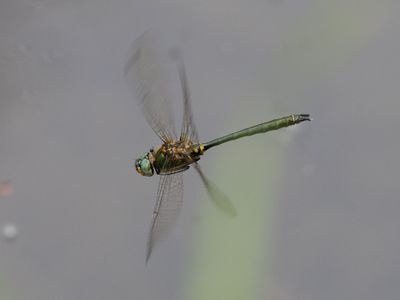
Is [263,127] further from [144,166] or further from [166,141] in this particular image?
[144,166]

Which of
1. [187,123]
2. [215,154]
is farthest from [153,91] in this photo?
[215,154]

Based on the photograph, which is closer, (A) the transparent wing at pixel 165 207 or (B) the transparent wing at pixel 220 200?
(A) the transparent wing at pixel 165 207

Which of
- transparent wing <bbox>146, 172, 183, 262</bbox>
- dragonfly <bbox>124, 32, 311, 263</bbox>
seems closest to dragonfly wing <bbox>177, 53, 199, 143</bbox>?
dragonfly <bbox>124, 32, 311, 263</bbox>

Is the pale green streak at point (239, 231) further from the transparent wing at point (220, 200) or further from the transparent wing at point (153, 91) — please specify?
the transparent wing at point (153, 91)

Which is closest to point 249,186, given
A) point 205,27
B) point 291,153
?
point 291,153

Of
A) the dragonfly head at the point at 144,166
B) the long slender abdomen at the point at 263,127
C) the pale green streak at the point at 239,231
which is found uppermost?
the long slender abdomen at the point at 263,127

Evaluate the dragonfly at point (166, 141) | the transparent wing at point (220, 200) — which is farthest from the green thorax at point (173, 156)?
the transparent wing at point (220, 200)

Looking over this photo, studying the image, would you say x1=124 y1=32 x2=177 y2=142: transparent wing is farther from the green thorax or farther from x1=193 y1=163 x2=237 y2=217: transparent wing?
x1=193 y1=163 x2=237 y2=217: transparent wing

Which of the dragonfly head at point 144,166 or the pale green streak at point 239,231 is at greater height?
the dragonfly head at point 144,166
